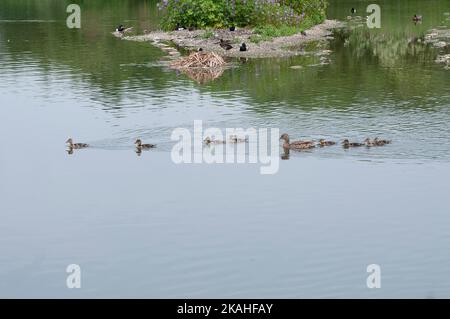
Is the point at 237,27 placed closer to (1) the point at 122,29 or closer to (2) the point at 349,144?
(1) the point at 122,29

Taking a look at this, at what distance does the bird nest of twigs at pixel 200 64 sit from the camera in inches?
2115

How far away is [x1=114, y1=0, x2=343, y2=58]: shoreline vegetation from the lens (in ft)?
203

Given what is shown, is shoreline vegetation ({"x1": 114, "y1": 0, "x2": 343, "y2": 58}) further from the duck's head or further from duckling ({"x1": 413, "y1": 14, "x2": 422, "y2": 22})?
the duck's head

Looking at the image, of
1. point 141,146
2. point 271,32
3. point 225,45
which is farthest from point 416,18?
point 141,146

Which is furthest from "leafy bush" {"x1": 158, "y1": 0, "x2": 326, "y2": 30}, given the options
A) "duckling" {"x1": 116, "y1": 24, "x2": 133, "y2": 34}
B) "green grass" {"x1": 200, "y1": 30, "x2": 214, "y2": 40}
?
"duckling" {"x1": 116, "y1": 24, "x2": 133, "y2": 34}

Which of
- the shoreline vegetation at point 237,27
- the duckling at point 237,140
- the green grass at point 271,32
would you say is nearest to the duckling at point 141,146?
the duckling at point 237,140

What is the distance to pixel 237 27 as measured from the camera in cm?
6600

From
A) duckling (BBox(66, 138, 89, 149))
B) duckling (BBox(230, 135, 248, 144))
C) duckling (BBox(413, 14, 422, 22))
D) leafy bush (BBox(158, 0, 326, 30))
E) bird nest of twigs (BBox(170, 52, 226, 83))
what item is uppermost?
leafy bush (BBox(158, 0, 326, 30))

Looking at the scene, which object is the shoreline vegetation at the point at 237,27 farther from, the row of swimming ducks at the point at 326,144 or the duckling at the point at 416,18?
the row of swimming ducks at the point at 326,144

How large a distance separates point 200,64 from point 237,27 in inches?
455

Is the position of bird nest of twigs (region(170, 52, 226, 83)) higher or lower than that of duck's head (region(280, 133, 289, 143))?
higher

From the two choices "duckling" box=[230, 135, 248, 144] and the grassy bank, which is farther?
the grassy bank

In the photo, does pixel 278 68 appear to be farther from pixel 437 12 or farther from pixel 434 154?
pixel 437 12

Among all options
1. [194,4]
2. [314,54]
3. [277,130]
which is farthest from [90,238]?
[194,4]
